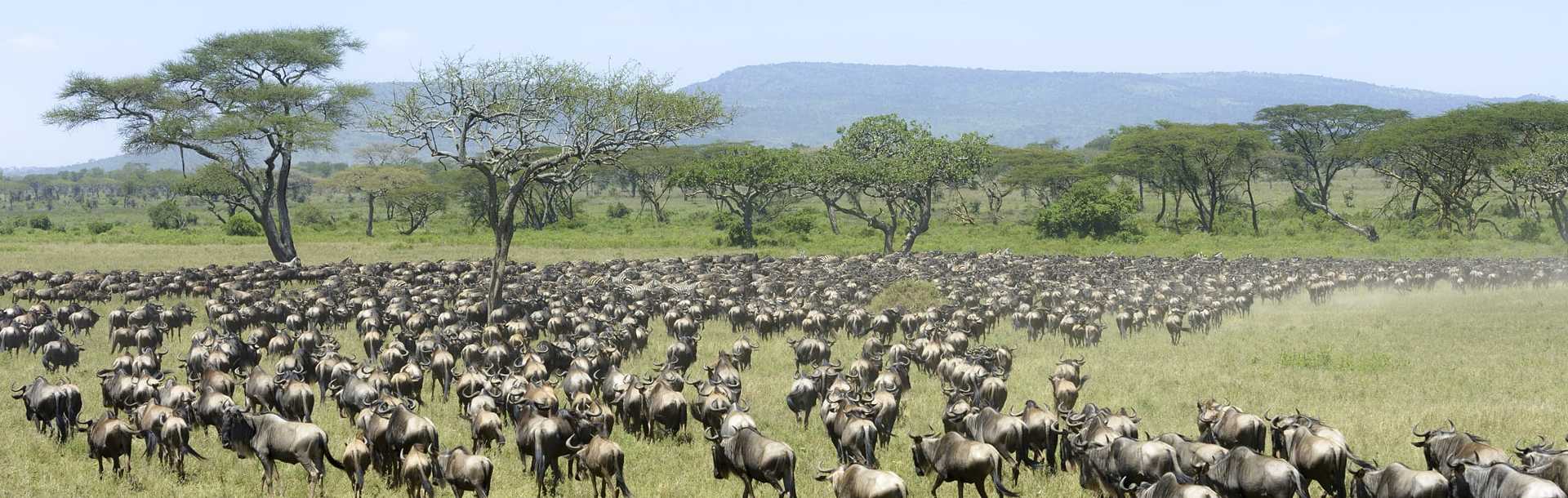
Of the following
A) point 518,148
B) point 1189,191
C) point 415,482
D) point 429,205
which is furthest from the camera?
point 429,205

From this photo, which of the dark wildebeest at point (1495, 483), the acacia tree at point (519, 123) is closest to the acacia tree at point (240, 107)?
the acacia tree at point (519, 123)

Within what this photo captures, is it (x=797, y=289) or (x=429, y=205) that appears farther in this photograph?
(x=429, y=205)

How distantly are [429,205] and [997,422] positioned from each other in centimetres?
7136

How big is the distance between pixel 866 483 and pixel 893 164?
139 feet

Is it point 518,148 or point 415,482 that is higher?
point 518,148

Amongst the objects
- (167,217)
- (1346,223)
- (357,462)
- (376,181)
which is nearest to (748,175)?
(376,181)

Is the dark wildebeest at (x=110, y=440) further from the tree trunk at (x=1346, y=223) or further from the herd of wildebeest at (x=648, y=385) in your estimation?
the tree trunk at (x=1346, y=223)

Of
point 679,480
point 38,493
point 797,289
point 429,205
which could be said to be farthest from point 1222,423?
point 429,205

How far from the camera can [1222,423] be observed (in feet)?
38.9

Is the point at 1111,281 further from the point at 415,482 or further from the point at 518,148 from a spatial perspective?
the point at 415,482

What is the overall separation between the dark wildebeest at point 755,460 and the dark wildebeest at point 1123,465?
113 inches

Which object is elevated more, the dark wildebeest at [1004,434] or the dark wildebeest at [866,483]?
the dark wildebeest at [866,483]

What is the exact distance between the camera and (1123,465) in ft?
33.2

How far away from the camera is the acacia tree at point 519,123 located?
88.9ft
